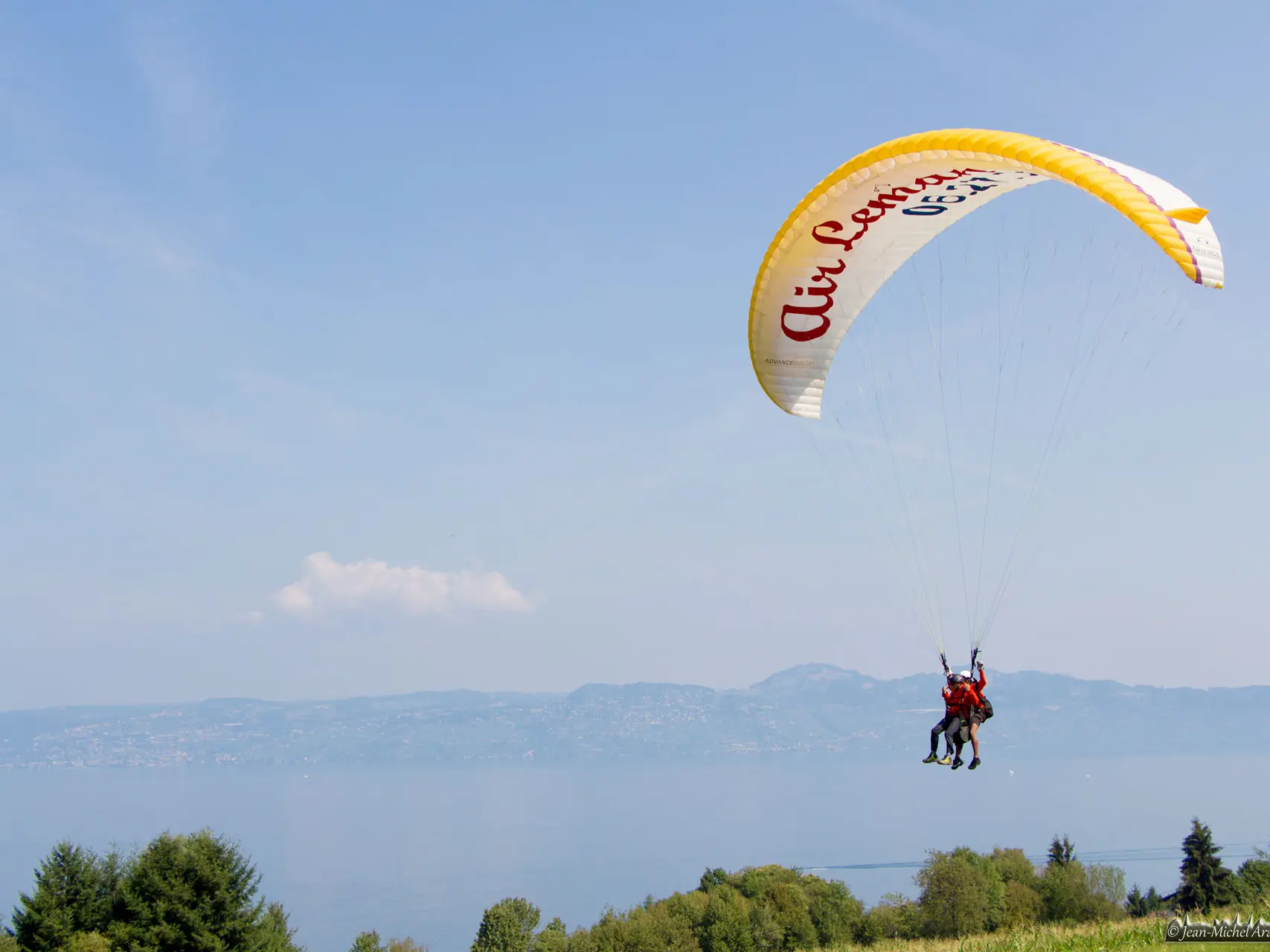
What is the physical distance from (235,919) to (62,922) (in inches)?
192

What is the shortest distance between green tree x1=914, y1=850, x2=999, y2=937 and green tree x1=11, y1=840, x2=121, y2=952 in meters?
40.8

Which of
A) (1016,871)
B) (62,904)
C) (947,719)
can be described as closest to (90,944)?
(62,904)

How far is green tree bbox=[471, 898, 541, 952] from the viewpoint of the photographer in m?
56.2

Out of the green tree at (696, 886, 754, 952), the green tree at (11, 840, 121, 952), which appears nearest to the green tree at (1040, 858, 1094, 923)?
the green tree at (696, 886, 754, 952)

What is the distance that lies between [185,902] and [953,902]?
4146cm

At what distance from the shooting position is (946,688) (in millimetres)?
11641

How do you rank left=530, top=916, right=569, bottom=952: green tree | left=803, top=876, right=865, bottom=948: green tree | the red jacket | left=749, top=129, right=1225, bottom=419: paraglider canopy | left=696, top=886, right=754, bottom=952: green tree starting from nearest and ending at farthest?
1. left=749, top=129, right=1225, bottom=419: paraglider canopy
2. the red jacket
3. left=696, top=886, right=754, bottom=952: green tree
4. left=530, top=916, right=569, bottom=952: green tree
5. left=803, top=876, right=865, bottom=948: green tree

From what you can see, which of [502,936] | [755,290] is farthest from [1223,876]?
[755,290]

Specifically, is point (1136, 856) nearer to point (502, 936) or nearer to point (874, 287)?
point (502, 936)

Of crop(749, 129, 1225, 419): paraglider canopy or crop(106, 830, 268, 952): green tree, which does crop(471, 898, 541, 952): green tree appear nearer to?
crop(106, 830, 268, 952): green tree

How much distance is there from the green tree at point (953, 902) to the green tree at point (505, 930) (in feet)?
71.4

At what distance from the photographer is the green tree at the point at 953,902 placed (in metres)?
51.9

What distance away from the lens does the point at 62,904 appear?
2414 cm

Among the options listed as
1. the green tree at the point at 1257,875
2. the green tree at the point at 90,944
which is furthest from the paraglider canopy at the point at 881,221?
the green tree at the point at 1257,875
